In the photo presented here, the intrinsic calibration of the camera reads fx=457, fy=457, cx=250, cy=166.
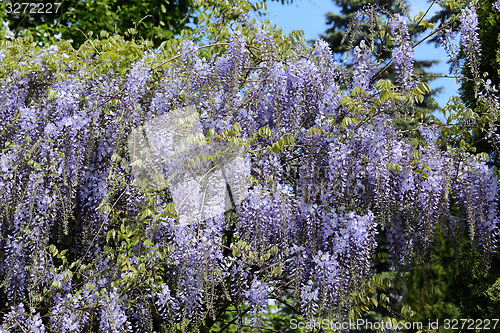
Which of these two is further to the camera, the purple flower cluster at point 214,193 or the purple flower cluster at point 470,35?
the purple flower cluster at point 470,35

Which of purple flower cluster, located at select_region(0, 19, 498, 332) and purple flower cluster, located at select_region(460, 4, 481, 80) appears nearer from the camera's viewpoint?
purple flower cluster, located at select_region(0, 19, 498, 332)

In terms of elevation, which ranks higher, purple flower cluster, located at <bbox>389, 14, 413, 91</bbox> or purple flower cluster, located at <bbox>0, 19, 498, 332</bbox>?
purple flower cluster, located at <bbox>389, 14, 413, 91</bbox>

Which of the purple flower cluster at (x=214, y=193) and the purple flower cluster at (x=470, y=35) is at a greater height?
the purple flower cluster at (x=470, y=35)

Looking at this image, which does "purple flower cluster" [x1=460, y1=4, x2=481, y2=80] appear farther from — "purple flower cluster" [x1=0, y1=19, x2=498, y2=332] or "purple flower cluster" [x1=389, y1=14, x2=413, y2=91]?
"purple flower cluster" [x1=389, y1=14, x2=413, y2=91]

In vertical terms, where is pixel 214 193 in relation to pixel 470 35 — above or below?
below

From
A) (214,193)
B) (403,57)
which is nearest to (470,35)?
(403,57)

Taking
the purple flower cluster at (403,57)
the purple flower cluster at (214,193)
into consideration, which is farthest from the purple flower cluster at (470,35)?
the purple flower cluster at (403,57)

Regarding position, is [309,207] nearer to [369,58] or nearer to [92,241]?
[369,58]

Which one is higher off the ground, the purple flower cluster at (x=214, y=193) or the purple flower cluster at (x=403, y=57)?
the purple flower cluster at (x=403, y=57)

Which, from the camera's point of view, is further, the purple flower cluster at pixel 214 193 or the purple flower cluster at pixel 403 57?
the purple flower cluster at pixel 403 57

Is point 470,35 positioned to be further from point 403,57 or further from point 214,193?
point 214,193

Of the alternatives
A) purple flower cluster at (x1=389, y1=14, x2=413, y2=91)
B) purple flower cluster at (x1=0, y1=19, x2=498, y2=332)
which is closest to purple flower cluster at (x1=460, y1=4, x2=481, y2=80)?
purple flower cluster at (x1=0, y1=19, x2=498, y2=332)

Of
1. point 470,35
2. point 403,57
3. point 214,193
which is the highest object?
point 470,35

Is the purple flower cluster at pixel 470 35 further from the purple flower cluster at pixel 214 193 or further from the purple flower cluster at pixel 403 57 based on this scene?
the purple flower cluster at pixel 403 57
